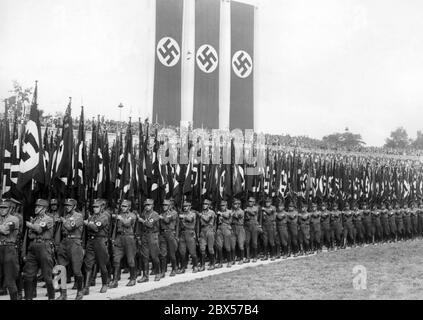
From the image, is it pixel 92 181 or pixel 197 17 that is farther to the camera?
pixel 197 17

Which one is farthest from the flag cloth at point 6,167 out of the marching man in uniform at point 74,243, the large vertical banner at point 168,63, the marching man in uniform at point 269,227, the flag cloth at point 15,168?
the marching man in uniform at point 269,227

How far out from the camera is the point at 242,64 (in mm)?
15258

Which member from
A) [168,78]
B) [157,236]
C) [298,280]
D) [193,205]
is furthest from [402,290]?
[168,78]

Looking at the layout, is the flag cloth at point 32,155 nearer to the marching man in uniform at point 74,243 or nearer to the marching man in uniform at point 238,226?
the marching man in uniform at point 74,243

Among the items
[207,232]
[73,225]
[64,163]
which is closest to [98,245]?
[73,225]

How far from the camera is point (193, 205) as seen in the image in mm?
14289

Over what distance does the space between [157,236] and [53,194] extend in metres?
2.33

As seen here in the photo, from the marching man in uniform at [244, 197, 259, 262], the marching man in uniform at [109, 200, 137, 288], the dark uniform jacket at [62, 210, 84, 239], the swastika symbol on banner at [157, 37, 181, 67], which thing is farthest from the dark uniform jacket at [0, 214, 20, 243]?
the marching man in uniform at [244, 197, 259, 262]

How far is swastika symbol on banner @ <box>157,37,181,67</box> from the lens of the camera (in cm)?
1391

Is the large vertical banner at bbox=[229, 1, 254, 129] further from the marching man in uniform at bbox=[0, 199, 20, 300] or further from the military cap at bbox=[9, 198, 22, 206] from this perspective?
the marching man in uniform at bbox=[0, 199, 20, 300]

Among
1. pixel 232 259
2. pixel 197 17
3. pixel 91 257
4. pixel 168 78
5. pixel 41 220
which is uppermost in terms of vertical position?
pixel 197 17

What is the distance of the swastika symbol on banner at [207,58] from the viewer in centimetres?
1462
